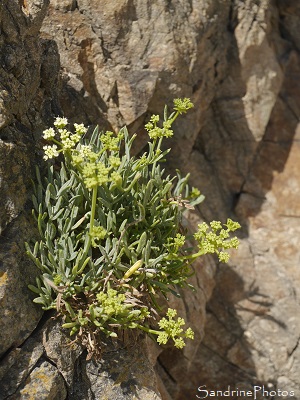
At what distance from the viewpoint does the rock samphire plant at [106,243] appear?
4.02m

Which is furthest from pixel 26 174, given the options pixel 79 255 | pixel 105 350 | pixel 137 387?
pixel 137 387

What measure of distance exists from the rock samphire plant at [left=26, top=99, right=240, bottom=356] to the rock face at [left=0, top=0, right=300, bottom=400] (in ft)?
0.63

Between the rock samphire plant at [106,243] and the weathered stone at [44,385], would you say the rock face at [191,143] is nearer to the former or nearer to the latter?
the weathered stone at [44,385]

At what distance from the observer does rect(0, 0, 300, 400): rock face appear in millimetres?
4156

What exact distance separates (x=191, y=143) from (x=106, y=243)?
8.28 ft

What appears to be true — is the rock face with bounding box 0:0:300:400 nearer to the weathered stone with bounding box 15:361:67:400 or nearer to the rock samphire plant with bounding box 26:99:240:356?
the weathered stone with bounding box 15:361:67:400

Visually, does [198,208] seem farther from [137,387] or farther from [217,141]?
[137,387]

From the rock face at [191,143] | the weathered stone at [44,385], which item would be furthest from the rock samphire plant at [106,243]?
the weathered stone at [44,385]

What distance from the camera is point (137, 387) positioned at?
14.2 ft

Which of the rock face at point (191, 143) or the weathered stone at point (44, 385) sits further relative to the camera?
the rock face at point (191, 143)

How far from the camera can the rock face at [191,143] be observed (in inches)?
164

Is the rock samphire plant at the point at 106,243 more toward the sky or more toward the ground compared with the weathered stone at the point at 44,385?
more toward the sky

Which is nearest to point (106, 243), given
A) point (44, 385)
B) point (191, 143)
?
point (44, 385)

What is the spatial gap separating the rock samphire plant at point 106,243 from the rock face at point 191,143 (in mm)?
191
